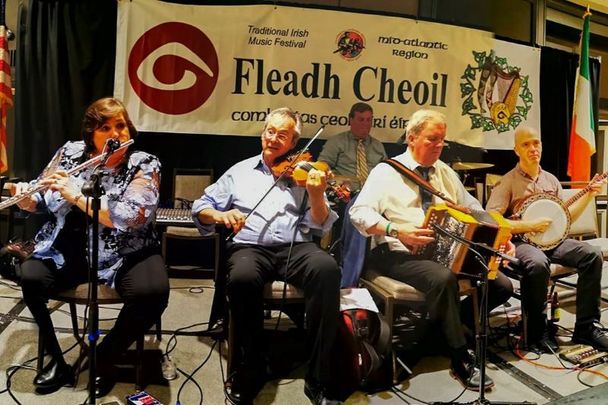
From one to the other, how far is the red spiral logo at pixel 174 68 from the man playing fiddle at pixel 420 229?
1.59 metres

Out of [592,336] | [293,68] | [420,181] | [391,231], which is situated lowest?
[592,336]

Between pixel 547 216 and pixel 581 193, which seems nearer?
pixel 547 216

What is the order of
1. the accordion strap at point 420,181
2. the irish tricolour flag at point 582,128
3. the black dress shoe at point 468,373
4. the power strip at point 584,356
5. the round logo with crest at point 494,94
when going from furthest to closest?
the irish tricolour flag at point 582,128
the round logo with crest at point 494,94
the power strip at point 584,356
the accordion strap at point 420,181
the black dress shoe at point 468,373

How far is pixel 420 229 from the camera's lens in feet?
7.71

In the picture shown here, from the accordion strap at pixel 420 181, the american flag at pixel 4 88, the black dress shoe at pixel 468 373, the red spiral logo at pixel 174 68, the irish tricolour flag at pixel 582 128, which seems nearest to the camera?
the black dress shoe at pixel 468 373

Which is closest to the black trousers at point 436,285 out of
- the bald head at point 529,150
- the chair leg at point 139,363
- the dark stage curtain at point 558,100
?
the bald head at point 529,150

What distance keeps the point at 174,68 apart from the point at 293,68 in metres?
0.80

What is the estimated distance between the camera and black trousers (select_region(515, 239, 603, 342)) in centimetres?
273

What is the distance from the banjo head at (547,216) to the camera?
9.34ft

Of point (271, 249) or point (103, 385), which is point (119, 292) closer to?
point (103, 385)

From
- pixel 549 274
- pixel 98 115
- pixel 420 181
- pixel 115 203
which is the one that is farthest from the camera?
pixel 549 274

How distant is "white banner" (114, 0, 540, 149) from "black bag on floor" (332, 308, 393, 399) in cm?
178

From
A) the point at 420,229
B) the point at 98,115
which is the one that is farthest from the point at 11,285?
the point at 420,229

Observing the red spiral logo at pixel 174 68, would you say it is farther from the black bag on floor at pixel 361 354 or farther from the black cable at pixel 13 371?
the black bag on floor at pixel 361 354
